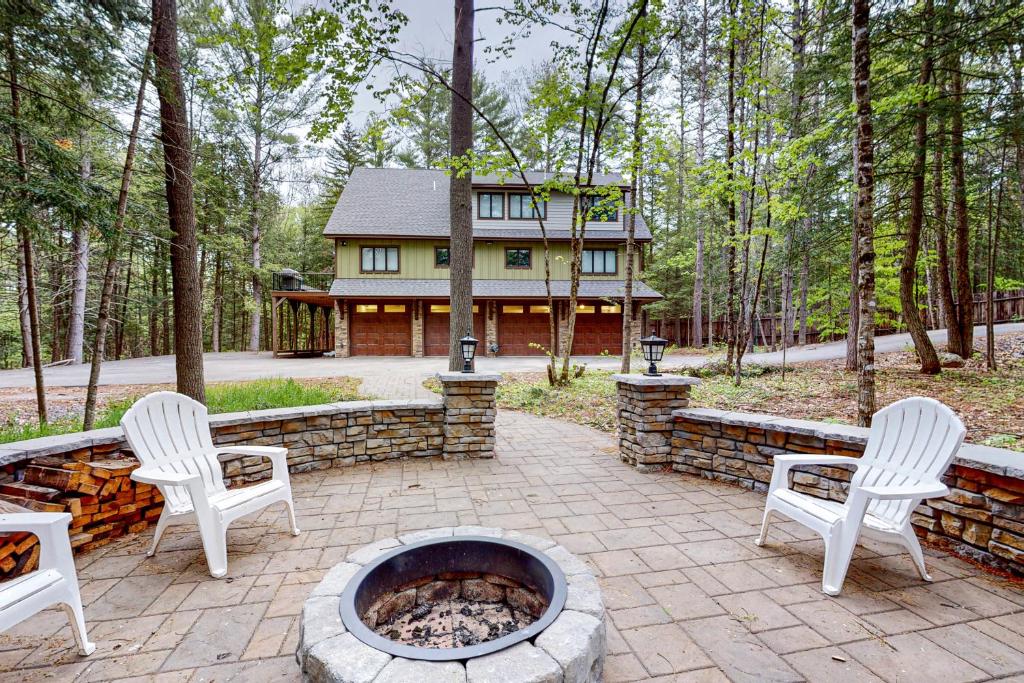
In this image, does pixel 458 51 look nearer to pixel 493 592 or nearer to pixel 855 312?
pixel 493 592

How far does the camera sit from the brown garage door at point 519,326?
Result: 1602 centimetres

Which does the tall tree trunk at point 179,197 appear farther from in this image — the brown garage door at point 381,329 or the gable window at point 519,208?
the gable window at point 519,208

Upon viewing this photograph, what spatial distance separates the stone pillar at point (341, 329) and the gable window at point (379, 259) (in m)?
1.61

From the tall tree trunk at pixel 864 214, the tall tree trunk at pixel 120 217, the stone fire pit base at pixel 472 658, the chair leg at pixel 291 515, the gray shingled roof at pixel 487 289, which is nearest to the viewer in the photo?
the stone fire pit base at pixel 472 658

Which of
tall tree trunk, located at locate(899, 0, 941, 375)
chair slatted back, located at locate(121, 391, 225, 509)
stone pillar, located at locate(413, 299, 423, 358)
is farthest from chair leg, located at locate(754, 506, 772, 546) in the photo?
stone pillar, located at locate(413, 299, 423, 358)

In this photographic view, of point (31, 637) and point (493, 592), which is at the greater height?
point (493, 592)

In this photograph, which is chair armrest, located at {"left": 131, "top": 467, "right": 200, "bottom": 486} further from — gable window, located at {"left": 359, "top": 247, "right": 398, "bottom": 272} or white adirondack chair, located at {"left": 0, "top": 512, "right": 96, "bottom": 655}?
gable window, located at {"left": 359, "top": 247, "right": 398, "bottom": 272}

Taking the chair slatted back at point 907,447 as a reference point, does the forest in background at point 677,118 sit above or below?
above

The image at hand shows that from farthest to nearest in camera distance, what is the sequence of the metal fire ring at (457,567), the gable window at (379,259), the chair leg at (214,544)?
the gable window at (379,259)
the chair leg at (214,544)
the metal fire ring at (457,567)

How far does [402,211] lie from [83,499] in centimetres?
1514

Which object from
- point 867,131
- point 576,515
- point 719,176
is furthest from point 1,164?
point 719,176

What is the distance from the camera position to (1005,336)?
9.89 meters

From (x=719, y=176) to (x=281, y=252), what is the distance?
18.9 metres

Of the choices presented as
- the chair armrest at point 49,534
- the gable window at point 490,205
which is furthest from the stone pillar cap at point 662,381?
the gable window at point 490,205
